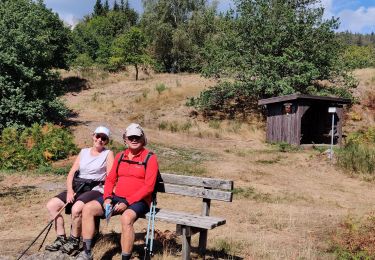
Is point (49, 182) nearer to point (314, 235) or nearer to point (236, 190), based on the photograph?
point (236, 190)

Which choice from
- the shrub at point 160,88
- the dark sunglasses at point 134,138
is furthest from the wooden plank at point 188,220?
the shrub at point 160,88

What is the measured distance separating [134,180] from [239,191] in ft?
19.1

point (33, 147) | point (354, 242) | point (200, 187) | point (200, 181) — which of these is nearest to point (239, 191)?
point (354, 242)

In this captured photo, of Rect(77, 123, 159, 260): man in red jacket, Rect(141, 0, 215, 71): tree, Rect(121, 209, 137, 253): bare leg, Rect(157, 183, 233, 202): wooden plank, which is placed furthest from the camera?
Rect(141, 0, 215, 71): tree

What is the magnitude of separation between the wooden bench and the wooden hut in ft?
51.2

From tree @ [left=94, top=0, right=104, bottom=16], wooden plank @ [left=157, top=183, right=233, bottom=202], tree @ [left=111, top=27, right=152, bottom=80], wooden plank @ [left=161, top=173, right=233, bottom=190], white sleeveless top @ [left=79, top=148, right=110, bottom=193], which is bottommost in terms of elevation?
wooden plank @ [left=157, top=183, right=233, bottom=202]

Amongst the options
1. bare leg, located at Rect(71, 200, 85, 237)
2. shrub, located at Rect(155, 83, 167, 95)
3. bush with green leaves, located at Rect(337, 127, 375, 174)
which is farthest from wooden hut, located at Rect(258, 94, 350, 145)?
bare leg, located at Rect(71, 200, 85, 237)

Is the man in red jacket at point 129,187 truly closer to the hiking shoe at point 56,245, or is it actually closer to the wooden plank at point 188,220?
the wooden plank at point 188,220

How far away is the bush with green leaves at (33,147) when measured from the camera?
45.2 ft

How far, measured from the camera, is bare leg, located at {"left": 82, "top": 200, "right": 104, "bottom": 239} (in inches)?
199

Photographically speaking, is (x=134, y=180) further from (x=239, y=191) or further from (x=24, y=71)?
(x=24, y=71)

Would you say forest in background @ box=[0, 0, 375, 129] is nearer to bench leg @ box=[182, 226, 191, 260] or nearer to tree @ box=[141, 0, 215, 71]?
tree @ box=[141, 0, 215, 71]

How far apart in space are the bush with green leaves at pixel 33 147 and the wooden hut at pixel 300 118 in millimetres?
10723

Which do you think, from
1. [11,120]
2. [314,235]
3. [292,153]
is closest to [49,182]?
[314,235]
